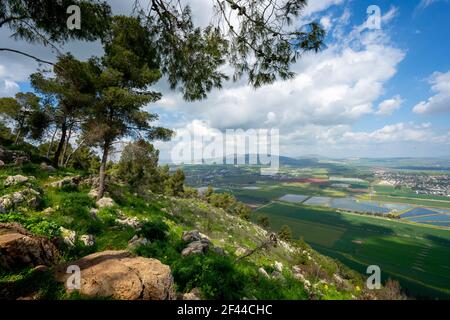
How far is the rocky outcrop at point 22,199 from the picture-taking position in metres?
7.56

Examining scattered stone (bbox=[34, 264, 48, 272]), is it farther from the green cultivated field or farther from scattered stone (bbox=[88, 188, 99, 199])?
the green cultivated field

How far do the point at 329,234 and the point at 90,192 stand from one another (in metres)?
81.0

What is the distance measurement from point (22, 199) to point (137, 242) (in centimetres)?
500

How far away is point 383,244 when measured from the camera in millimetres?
68125

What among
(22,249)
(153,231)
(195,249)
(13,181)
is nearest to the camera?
(22,249)

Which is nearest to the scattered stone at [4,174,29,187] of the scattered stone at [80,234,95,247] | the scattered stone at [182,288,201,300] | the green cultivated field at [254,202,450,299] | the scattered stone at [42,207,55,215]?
the scattered stone at [42,207,55,215]

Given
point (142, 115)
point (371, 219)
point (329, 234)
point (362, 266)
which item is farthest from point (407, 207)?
point (142, 115)

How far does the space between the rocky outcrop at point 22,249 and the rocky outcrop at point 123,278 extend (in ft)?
2.43

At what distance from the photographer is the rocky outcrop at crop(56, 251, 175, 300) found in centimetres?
378

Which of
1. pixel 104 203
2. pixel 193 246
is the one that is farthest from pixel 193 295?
pixel 104 203

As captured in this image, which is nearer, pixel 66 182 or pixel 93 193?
pixel 66 182

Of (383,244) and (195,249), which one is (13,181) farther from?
(383,244)
